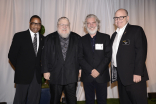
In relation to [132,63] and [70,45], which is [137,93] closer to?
[132,63]

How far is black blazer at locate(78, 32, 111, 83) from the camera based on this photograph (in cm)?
228

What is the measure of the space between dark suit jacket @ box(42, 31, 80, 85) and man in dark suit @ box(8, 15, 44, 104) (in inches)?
10.6

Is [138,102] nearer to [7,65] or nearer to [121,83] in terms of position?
[121,83]

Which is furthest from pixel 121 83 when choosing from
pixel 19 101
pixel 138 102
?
pixel 19 101

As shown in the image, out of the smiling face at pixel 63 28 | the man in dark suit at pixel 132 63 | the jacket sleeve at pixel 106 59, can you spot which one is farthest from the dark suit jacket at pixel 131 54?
the smiling face at pixel 63 28

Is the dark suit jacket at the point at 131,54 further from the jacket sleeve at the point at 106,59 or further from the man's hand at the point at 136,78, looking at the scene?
the jacket sleeve at the point at 106,59

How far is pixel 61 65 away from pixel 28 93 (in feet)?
2.90

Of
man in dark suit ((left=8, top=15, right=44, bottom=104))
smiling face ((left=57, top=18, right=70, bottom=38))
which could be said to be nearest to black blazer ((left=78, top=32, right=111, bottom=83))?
smiling face ((left=57, top=18, right=70, bottom=38))

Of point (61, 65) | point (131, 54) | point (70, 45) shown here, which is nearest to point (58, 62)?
point (61, 65)

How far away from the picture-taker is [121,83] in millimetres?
2312

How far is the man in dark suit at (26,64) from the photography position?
7.95 ft

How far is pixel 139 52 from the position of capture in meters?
2.05

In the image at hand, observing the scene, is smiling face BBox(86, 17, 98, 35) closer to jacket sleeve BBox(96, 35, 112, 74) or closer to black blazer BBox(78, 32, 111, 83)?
black blazer BBox(78, 32, 111, 83)

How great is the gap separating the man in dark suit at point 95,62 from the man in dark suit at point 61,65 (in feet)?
0.54
